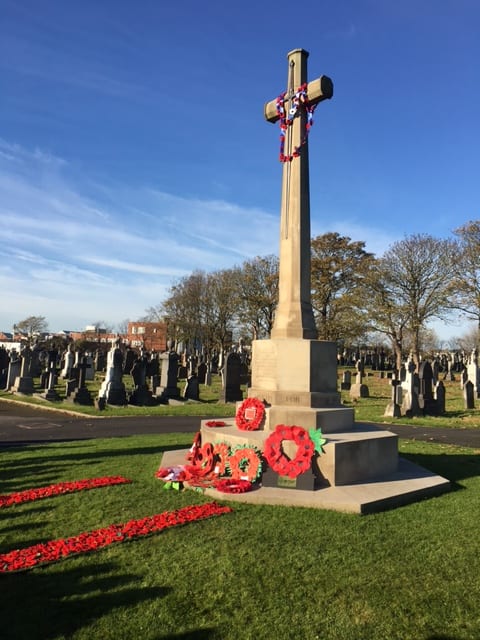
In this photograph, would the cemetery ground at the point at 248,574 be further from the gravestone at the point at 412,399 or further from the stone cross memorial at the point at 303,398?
the gravestone at the point at 412,399

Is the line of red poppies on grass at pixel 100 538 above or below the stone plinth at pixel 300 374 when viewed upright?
below

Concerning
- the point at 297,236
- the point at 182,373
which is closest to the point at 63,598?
the point at 297,236

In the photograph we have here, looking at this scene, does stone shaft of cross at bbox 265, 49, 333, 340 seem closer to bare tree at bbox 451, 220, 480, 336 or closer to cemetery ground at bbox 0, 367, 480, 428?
cemetery ground at bbox 0, 367, 480, 428

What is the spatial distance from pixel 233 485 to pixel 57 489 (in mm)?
2470

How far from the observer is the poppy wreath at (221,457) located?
665 centimetres

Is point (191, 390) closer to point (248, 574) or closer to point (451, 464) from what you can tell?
point (451, 464)

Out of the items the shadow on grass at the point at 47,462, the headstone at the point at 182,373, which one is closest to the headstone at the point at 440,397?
the shadow on grass at the point at 47,462

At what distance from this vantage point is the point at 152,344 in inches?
3381

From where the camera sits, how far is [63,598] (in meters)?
3.32

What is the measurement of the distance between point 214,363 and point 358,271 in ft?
60.1

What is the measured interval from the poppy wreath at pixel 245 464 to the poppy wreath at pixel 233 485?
0.12 meters

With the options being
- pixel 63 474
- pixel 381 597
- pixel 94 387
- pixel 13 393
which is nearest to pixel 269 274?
pixel 94 387

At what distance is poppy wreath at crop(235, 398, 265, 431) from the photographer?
23.7ft

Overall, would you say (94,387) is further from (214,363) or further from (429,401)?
(214,363)
